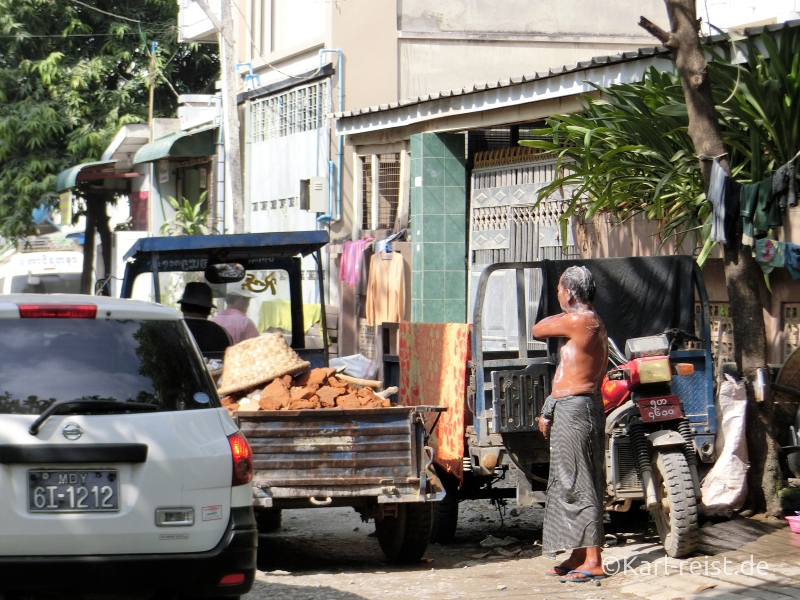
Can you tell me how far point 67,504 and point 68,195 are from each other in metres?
23.7

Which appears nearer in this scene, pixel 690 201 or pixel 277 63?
pixel 690 201

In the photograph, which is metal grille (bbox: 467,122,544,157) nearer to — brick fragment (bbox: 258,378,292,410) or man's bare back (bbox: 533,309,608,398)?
brick fragment (bbox: 258,378,292,410)

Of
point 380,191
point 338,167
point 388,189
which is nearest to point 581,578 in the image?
point 388,189

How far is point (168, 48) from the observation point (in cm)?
3028

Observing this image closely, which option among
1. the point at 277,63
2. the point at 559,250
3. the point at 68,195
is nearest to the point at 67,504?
the point at 559,250

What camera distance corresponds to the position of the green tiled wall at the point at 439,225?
15.6 meters

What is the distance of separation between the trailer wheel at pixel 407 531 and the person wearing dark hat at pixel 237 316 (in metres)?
2.18

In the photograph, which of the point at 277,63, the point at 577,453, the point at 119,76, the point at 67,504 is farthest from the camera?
the point at 119,76

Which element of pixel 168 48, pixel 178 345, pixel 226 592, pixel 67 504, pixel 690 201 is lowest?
pixel 226 592

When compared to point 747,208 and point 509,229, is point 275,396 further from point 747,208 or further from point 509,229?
point 509,229

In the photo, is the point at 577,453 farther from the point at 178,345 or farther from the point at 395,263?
the point at 395,263

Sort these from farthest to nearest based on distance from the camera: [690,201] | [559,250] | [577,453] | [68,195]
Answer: [68,195] → [559,250] → [690,201] → [577,453]

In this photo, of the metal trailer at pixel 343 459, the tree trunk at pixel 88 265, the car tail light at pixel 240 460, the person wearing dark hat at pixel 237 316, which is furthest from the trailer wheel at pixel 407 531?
the tree trunk at pixel 88 265

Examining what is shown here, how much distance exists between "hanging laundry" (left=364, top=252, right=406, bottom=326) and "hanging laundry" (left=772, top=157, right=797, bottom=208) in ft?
27.5
